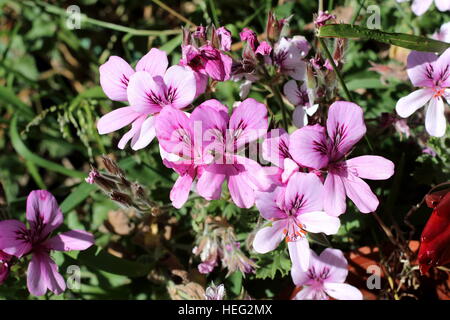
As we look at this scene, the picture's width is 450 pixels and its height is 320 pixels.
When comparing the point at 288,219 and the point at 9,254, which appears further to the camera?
the point at 9,254

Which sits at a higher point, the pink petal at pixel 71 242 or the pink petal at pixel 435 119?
the pink petal at pixel 435 119

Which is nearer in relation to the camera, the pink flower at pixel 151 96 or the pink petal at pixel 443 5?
the pink flower at pixel 151 96

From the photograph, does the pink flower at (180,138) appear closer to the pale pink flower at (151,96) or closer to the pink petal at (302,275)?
the pale pink flower at (151,96)

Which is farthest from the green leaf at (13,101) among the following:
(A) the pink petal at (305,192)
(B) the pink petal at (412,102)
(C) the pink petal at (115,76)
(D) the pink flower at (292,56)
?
(B) the pink petal at (412,102)

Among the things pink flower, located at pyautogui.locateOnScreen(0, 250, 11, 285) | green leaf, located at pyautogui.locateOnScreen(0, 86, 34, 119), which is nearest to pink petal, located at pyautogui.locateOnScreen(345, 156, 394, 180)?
pink flower, located at pyautogui.locateOnScreen(0, 250, 11, 285)

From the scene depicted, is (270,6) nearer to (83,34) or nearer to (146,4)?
(146,4)

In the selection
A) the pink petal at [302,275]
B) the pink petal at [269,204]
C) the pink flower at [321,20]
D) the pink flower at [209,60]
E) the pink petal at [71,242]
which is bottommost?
the pink petal at [302,275]

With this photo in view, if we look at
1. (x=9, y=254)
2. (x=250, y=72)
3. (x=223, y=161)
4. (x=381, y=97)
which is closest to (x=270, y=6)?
(x=381, y=97)

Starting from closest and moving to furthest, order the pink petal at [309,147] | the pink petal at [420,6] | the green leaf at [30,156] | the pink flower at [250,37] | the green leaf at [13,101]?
the pink petal at [309,147] < the pink flower at [250,37] < the pink petal at [420,6] < the green leaf at [30,156] < the green leaf at [13,101]
